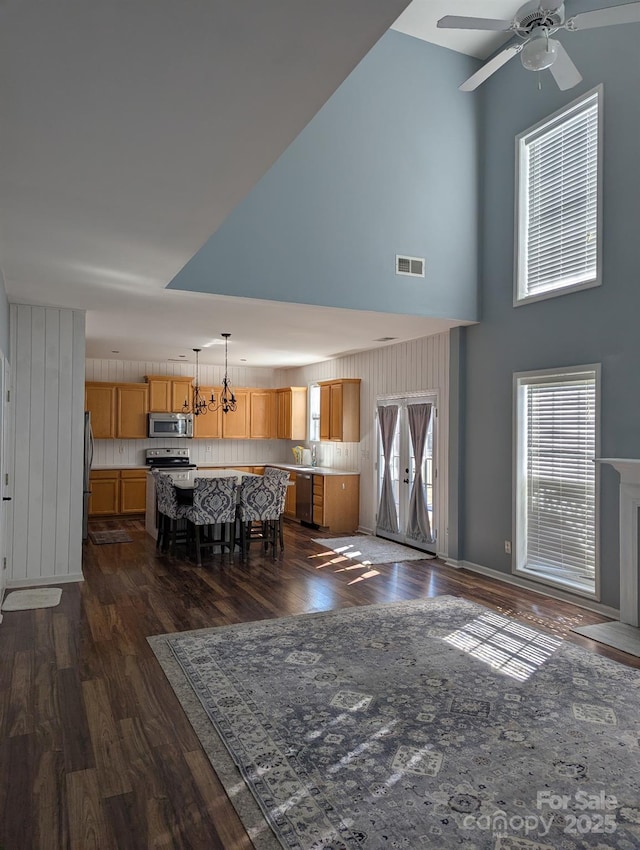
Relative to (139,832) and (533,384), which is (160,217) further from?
(533,384)

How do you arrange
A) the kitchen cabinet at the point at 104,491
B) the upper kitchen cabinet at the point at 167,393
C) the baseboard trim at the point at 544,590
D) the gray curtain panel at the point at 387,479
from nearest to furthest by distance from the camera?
the baseboard trim at the point at 544,590, the gray curtain panel at the point at 387,479, the kitchen cabinet at the point at 104,491, the upper kitchen cabinet at the point at 167,393

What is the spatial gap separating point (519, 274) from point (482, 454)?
1920 mm

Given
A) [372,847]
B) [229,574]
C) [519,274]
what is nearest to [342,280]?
[519,274]

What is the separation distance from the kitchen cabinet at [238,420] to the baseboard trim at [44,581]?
549 cm

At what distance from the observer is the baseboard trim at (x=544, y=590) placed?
490 centimetres

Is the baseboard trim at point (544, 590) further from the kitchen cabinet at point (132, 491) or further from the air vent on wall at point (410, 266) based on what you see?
the kitchen cabinet at point (132, 491)

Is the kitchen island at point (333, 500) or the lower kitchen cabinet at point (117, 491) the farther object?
the lower kitchen cabinet at point (117, 491)

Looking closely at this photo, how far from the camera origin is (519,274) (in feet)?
19.7

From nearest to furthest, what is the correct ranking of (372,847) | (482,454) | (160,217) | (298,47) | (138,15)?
(138,15)
(298,47)
(372,847)
(160,217)
(482,454)

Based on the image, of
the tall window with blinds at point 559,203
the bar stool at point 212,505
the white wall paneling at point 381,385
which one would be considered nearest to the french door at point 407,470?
the white wall paneling at point 381,385

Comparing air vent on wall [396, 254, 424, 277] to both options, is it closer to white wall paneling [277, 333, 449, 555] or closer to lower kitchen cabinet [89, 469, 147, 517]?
white wall paneling [277, 333, 449, 555]

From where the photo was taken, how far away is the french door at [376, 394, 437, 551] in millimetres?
7273

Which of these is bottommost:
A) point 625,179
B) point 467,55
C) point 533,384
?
point 533,384

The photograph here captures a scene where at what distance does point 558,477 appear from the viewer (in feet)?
18.0
